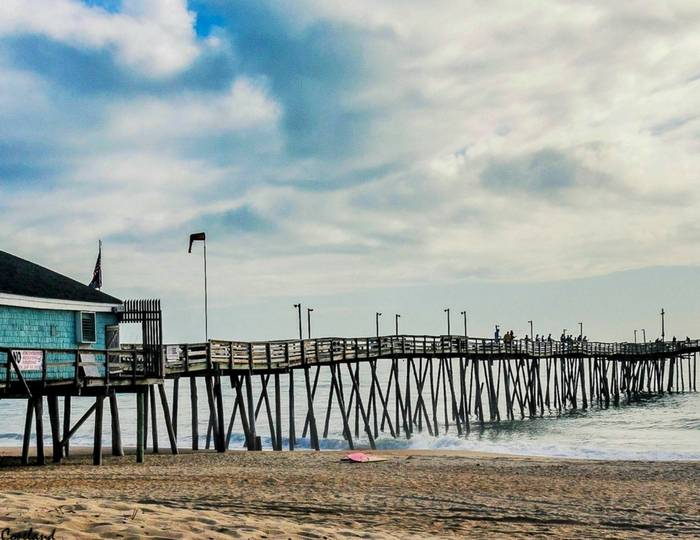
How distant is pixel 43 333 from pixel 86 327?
1.68 metres

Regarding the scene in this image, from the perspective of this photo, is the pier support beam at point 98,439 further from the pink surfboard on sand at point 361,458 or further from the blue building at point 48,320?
the pink surfboard on sand at point 361,458

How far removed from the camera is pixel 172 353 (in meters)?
24.5

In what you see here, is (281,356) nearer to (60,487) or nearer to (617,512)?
Answer: (60,487)

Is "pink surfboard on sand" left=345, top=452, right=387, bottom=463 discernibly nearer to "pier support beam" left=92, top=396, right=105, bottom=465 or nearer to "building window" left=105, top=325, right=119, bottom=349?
"pier support beam" left=92, top=396, right=105, bottom=465

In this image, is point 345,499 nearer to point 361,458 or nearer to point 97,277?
point 361,458

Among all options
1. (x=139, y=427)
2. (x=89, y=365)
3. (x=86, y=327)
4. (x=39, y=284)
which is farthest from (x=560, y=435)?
(x=39, y=284)

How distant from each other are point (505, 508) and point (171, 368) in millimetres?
12623

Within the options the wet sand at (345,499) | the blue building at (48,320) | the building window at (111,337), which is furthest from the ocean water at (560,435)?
the wet sand at (345,499)

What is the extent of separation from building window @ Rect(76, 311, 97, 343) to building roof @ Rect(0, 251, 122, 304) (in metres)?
0.42

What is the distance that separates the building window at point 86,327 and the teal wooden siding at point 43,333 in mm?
109

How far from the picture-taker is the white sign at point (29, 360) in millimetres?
19578

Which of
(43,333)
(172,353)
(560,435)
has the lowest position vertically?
(560,435)

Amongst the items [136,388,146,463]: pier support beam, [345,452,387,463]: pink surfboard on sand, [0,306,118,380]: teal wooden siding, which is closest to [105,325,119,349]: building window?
[0,306,118,380]: teal wooden siding

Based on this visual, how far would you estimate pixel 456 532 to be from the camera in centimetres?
1234
